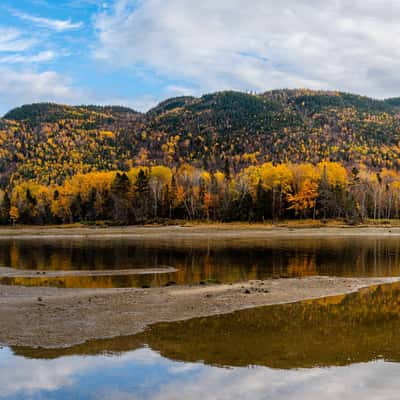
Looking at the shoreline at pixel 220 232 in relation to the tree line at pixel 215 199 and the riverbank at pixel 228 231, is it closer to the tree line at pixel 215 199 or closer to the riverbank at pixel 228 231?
the riverbank at pixel 228 231

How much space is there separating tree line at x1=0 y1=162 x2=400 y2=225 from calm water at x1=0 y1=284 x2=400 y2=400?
87.9 metres

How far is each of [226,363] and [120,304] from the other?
9.51 m

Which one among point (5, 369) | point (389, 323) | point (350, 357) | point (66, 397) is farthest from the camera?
point (389, 323)

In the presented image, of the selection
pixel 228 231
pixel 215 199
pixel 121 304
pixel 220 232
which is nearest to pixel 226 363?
pixel 121 304

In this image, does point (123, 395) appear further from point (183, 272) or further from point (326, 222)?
point (326, 222)

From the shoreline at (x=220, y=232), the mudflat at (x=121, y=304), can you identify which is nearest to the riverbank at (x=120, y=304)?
the mudflat at (x=121, y=304)

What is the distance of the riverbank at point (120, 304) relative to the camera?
17359 millimetres

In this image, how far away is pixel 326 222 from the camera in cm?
10106

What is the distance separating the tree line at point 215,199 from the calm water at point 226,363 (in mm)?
87916

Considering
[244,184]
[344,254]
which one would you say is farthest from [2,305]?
[244,184]

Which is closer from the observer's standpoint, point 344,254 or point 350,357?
point 350,357

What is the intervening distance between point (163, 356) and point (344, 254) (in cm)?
3788

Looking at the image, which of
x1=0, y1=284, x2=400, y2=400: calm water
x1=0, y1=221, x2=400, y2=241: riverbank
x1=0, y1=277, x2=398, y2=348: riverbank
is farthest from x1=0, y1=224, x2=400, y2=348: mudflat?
x1=0, y1=221, x2=400, y2=241: riverbank

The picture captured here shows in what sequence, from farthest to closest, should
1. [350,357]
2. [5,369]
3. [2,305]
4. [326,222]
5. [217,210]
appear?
1. [217,210]
2. [326,222]
3. [2,305]
4. [350,357]
5. [5,369]
